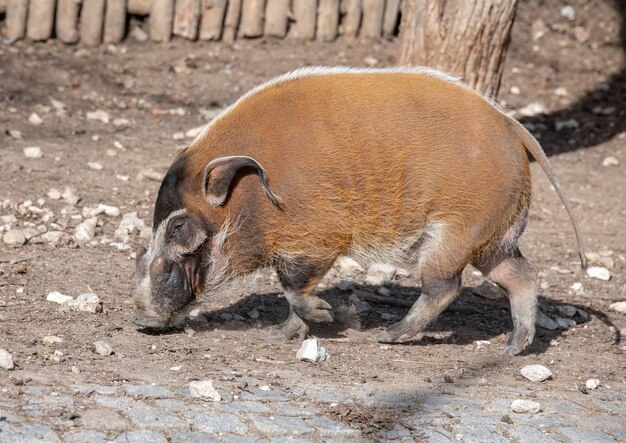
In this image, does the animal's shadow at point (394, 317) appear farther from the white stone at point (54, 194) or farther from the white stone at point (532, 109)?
the white stone at point (532, 109)

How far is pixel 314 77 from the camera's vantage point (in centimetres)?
498

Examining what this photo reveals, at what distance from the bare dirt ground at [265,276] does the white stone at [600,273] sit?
0.28ft

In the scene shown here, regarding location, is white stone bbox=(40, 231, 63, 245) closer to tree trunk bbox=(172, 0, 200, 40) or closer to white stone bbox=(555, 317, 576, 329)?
white stone bbox=(555, 317, 576, 329)

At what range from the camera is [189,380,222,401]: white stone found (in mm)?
3965

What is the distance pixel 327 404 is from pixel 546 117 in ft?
20.0

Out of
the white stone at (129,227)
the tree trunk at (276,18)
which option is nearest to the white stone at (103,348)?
the white stone at (129,227)

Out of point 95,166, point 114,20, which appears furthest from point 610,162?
point 114,20

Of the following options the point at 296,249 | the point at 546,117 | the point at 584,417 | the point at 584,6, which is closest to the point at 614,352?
the point at 584,417

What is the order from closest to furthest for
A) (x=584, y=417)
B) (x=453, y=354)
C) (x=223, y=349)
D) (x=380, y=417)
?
(x=380, y=417)
(x=584, y=417)
(x=223, y=349)
(x=453, y=354)

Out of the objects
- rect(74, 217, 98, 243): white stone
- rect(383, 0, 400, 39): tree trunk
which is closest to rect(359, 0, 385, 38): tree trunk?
rect(383, 0, 400, 39): tree trunk

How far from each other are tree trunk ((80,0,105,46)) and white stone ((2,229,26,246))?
3826mm

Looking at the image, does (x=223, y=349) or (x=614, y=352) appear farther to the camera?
(x=614, y=352)

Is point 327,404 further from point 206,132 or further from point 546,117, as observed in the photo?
point 546,117

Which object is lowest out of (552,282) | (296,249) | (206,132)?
(552,282)
